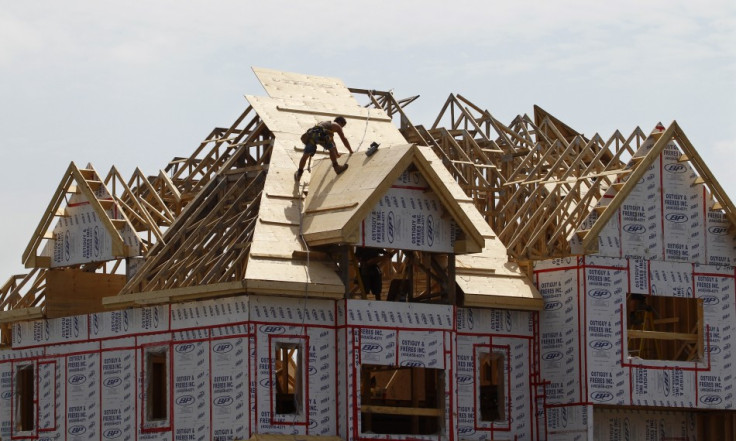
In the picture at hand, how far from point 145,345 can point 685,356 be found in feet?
52.8

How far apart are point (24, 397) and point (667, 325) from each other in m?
19.4

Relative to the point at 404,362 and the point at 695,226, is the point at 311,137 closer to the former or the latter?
the point at 404,362

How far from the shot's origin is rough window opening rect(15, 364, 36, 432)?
57.7 metres

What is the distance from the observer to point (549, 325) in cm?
5550

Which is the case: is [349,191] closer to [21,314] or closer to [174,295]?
[174,295]

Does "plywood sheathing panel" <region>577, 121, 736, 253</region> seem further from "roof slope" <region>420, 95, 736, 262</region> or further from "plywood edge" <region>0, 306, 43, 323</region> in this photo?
"plywood edge" <region>0, 306, 43, 323</region>

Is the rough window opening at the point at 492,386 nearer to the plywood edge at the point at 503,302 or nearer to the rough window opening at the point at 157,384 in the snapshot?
the plywood edge at the point at 503,302

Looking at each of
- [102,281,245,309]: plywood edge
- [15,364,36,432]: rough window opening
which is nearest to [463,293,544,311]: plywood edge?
[102,281,245,309]: plywood edge

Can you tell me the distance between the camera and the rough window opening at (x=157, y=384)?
52906 mm

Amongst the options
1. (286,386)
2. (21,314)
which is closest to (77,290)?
(21,314)

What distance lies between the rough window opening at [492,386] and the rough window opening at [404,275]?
2570 mm

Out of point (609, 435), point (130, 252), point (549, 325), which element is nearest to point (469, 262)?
point (549, 325)

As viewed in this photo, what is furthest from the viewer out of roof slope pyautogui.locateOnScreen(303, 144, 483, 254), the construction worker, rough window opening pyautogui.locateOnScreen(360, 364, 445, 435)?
the construction worker

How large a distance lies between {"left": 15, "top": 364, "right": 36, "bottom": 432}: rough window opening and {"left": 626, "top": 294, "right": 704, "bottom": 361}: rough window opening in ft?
57.8
